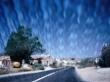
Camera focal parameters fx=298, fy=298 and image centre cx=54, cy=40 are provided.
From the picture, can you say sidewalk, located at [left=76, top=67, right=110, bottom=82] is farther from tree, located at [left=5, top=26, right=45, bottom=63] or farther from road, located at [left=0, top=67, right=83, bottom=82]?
tree, located at [left=5, top=26, right=45, bottom=63]

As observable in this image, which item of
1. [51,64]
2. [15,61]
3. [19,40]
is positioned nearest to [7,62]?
[15,61]

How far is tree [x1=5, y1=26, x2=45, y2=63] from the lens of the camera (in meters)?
58.4

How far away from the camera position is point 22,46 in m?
61.3

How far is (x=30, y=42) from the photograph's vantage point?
217ft

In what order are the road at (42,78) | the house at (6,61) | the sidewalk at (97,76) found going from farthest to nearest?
1. the house at (6,61)
2. the road at (42,78)
3. the sidewalk at (97,76)

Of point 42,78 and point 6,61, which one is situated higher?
point 6,61

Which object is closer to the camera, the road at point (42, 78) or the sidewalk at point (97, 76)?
the sidewalk at point (97, 76)

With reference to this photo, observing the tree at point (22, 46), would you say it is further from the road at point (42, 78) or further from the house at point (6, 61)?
the road at point (42, 78)

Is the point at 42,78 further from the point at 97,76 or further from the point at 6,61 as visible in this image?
the point at 6,61

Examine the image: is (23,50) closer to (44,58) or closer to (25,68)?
(25,68)

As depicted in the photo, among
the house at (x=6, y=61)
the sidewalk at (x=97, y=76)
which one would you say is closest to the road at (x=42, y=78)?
the sidewalk at (x=97, y=76)

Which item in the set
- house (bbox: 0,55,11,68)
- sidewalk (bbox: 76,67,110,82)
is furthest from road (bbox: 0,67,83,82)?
house (bbox: 0,55,11,68)

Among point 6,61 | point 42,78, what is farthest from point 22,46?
point 42,78

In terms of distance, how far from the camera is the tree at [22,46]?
58.4m
